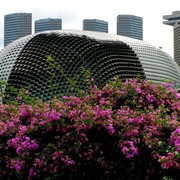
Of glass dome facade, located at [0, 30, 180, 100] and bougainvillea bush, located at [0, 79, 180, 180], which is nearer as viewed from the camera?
bougainvillea bush, located at [0, 79, 180, 180]

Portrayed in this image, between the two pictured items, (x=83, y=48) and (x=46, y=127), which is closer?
(x=46, y=127)

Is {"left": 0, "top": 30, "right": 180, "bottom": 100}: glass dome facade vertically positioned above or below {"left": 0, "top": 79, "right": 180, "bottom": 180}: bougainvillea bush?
below

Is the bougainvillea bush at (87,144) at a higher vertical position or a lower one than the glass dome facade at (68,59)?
higher

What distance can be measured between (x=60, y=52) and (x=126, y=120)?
53096 millimetres

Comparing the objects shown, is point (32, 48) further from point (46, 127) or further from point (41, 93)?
point (46, 127)

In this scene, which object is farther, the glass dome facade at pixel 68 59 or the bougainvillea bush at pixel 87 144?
the glass dome facade at pixel 68 59

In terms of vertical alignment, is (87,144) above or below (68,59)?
above

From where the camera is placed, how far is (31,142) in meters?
9.66

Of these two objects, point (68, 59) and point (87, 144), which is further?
point (68, 59)

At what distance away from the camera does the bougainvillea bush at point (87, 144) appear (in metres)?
9.14

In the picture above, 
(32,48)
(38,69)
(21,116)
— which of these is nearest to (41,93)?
(38,69)

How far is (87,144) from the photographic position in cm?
949

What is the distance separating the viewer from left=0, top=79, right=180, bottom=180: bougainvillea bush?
914 cm

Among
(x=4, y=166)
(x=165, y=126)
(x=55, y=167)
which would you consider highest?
(x=165, y=126)
